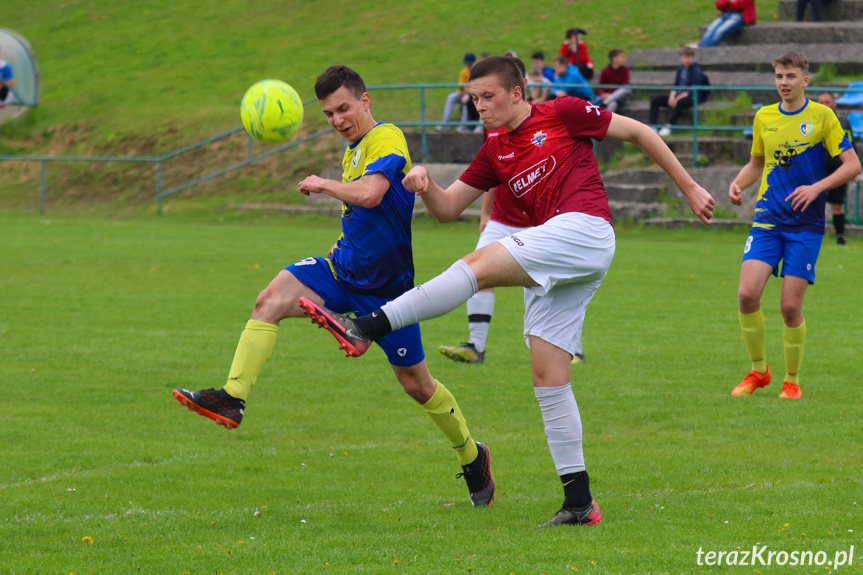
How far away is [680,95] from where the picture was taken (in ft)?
76.4

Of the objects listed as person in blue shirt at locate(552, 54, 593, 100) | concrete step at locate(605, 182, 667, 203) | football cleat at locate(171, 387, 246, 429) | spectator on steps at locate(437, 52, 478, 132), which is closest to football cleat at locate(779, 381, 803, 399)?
football cleat at locate(171, 387, 246, 429)

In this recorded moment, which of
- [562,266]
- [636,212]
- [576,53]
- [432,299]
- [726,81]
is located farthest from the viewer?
[726,81]

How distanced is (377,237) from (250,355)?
2.97 ft

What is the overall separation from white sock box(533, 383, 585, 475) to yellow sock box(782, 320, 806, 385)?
3.73 m

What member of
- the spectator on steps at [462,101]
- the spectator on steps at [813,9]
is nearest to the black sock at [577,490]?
the spectator on steps at [462,101]

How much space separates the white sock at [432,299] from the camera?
185 inches

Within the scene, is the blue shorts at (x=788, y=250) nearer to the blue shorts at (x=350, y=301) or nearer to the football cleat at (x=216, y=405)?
the blue shorts at (x=350, y=301)

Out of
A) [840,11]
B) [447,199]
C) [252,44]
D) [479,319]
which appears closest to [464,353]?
→ [479,319]

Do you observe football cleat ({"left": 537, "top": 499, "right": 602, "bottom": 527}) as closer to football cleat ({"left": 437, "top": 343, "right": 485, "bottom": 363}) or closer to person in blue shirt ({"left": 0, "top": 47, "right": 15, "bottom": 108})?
football cleat ({"left": 437, "top": 343, "right": 485, "bottom": 363})

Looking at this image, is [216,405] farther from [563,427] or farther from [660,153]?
[660,153]

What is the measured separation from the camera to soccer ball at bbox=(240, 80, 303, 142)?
6.49 m

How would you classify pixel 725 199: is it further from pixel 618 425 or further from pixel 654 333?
pixel 618 425

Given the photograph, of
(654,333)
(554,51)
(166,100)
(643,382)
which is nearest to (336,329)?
(643,382)

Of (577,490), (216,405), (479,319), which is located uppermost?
(216,405)
